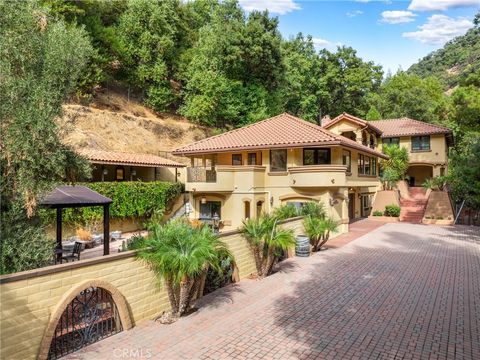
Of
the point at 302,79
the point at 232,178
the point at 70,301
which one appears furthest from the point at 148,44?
the point at 70,301

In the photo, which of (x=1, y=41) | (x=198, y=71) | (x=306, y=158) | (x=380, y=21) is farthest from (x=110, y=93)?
(x=1, y=41)

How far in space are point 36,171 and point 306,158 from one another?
17.1 metres

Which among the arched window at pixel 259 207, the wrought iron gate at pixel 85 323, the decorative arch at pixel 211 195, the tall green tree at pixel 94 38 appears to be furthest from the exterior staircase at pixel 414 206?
the tall green tree at pixel 94 38

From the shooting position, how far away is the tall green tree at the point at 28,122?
282 inches

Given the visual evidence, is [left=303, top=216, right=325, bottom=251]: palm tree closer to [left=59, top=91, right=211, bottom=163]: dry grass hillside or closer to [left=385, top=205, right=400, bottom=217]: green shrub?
[left=385, top=205, right=400, bottom=217]: green shrub

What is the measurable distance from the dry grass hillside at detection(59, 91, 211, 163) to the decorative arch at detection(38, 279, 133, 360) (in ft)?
69.1

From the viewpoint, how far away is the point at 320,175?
20.4 meters

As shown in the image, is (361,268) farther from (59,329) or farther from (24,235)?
(24,235)

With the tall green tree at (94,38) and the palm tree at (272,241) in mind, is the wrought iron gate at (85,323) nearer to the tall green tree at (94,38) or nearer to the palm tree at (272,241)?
the palm tree at (272,241)

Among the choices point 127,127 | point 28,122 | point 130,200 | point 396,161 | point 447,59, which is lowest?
point 130,200

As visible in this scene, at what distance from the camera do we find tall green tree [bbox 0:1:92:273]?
7.16 meters

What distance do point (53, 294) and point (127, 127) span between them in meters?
28.4

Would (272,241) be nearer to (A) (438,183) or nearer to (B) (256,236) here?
(B) (256,236)

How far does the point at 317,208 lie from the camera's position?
18.3 metres
